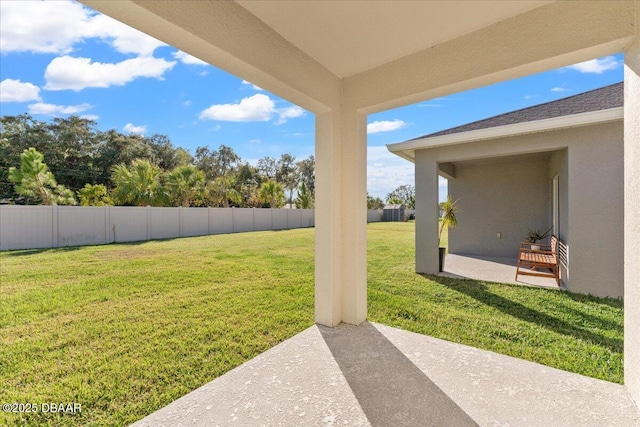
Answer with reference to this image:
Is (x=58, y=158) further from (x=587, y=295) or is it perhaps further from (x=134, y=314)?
(x=587, y=295)

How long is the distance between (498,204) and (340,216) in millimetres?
6402

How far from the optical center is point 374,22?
216 cm

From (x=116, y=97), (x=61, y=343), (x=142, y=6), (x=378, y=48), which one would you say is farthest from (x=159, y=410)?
(x=116, y=97)

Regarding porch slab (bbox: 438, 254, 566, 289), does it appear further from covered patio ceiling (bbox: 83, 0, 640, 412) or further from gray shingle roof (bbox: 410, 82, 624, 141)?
covered patio ceiling (bbox: 83, 0, 640, 412)

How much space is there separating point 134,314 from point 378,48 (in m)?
4.22

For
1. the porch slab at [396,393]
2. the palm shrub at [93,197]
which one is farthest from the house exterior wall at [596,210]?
the palm shrub at [93,197]

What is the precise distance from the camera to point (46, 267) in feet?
20.9

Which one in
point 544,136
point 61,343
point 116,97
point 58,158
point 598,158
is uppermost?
point 116,97

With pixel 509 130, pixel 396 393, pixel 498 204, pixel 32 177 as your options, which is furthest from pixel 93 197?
pixel 498 204

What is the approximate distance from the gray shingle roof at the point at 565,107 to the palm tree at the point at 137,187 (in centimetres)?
1322

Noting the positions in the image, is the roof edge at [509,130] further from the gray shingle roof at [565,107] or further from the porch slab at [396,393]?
the porch slab at [396,393]

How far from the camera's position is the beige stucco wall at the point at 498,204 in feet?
23.7

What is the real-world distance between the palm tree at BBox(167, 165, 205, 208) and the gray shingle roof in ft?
44.1

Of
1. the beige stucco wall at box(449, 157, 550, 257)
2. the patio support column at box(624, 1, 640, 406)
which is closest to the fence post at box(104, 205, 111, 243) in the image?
the beige stucco wall at box(449, 157, 550, 257)
